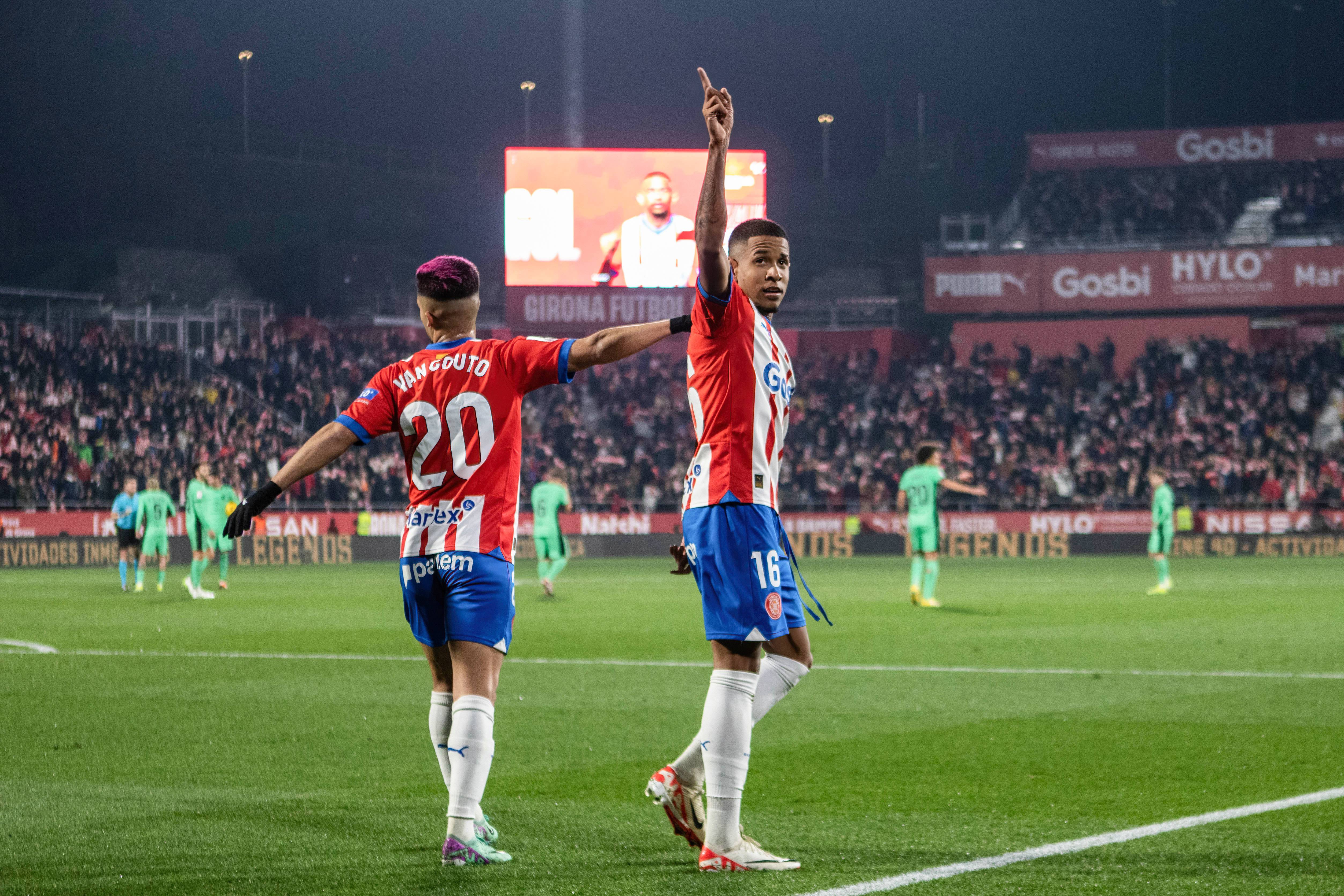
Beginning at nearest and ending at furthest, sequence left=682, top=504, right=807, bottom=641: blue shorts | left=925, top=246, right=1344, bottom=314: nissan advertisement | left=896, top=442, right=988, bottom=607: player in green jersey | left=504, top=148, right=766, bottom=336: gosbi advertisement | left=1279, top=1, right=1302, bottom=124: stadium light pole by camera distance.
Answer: left=682, top=504, right=807, bottom=641: blue shorts → left=896, top=442, right=988, bottom=607: player in green jersey → left=504, top=148, right=766, bottom=336: gosbi advertisement → left=925, top=246, right=1344, bottom=314: nissan advertisement → left=1279, top=1, right=1302, bottom=124: stadium light pole

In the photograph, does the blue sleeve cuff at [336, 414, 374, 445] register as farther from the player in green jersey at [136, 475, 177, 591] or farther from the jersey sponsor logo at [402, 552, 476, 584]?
the player in green jersey at [136, 475, 177, 591]

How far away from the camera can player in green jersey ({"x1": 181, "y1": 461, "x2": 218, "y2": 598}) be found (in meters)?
22.0

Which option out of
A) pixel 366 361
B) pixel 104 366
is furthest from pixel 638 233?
pixel 104 366

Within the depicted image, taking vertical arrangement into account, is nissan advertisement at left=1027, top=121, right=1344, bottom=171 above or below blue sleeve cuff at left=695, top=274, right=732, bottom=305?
above

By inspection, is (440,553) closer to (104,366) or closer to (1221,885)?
(1221,885)

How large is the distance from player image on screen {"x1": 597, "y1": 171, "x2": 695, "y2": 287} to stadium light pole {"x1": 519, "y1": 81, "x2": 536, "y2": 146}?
23414mm

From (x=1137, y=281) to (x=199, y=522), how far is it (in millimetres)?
31377

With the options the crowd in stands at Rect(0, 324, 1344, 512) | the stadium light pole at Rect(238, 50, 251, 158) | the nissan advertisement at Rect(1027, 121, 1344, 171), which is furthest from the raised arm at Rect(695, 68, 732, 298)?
the stadium light pole at Rect(238, 50, 251, 158)

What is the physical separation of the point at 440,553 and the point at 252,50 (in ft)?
185

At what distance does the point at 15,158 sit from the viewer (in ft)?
164

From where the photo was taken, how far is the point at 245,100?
185ft

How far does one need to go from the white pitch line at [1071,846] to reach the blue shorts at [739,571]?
0.92 m

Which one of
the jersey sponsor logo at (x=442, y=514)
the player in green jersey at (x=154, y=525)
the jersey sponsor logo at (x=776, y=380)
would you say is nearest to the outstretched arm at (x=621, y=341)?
the jersey sponsor logo at (x=776, y=380)

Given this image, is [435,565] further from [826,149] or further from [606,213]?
[826,149]
